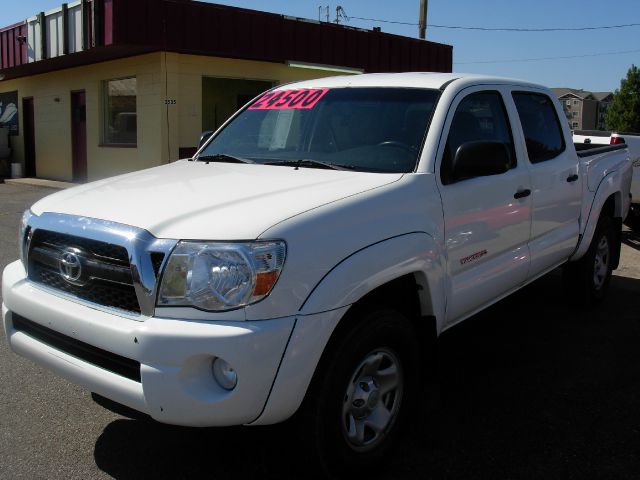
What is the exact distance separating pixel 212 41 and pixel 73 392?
36.4 feet

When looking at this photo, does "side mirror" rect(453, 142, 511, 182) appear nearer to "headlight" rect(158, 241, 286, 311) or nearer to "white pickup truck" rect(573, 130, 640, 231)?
"headlight" rect(158, 241, 286, 311)

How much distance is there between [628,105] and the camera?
165 ft

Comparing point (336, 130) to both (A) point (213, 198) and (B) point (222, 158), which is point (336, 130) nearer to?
(B) point (222, 158)

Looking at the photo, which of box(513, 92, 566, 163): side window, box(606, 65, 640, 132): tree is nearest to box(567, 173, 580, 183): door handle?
box(513, 92, 566, 163): side window

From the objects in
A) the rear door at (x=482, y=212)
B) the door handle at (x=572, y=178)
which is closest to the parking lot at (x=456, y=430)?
the rear door at (x=482, y=212)

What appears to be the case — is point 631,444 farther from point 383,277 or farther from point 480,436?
point 383,277

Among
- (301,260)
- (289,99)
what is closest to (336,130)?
(289,99)

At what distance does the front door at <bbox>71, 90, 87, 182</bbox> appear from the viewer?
17.3 metres

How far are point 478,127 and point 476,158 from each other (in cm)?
65

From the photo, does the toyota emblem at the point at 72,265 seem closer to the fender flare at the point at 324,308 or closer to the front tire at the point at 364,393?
the fender flare at the point at 324,308

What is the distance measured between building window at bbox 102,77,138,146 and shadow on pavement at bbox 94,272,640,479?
12.2 metres

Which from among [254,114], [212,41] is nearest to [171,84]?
[212,41]

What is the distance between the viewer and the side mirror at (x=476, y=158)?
3.40m

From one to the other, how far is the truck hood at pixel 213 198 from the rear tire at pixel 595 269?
120 inches
